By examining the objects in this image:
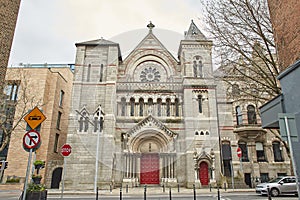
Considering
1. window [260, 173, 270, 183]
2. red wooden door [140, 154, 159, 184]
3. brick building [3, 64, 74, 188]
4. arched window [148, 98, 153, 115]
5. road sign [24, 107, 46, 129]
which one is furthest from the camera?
arched window [148, 98, 153, 115]

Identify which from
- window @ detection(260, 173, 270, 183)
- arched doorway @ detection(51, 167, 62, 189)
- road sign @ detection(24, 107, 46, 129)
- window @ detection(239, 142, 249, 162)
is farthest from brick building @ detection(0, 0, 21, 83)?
window @ detection(260, 173, 270, 183)

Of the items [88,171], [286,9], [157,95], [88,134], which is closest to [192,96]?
[157,95]

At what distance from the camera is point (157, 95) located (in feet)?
73.1

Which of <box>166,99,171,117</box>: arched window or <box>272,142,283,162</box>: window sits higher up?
<box>166,99,171,117</box>: arched window

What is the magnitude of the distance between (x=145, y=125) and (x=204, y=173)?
6891 mm

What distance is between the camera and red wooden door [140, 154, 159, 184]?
20594 mm

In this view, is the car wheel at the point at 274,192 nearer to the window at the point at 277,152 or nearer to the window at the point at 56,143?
the window at the point at 277,152

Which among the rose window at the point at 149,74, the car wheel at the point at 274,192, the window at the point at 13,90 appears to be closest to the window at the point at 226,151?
the car wheel at the point at 274,192

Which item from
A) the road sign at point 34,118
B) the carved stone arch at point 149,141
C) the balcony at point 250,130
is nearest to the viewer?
the road sign at point 34,118

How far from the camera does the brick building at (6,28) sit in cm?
1029

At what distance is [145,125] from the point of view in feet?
67.8

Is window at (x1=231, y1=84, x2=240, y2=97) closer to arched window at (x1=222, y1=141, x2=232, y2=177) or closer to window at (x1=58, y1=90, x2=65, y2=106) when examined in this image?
arched window at (x1=222, y1=141, x2=232, y2=177)

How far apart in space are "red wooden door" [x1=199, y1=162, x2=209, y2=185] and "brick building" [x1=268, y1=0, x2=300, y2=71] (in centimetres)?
1446

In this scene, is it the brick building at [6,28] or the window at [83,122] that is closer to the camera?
the brick building at [6,28]
